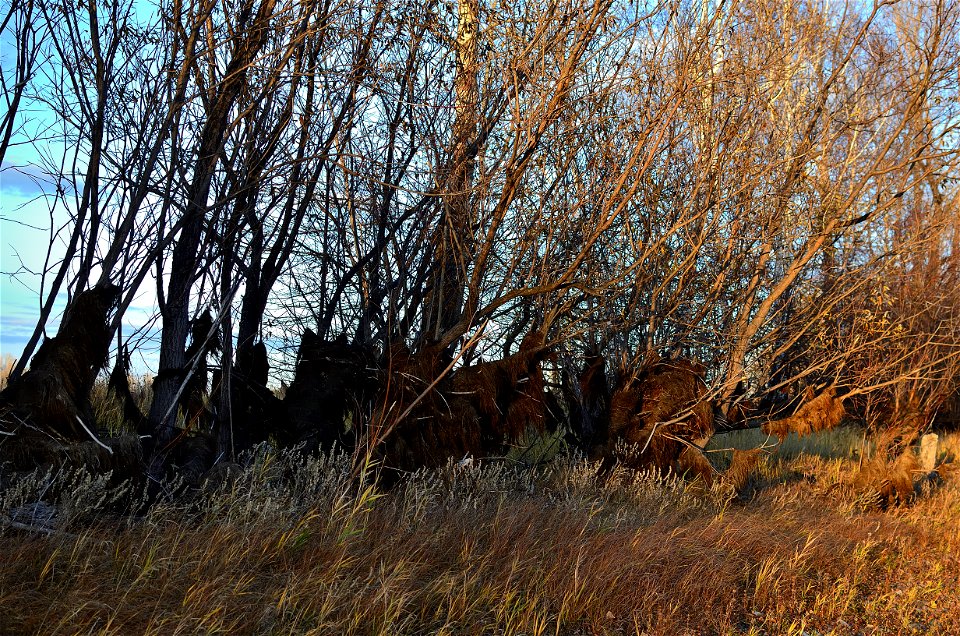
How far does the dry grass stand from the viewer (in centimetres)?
319

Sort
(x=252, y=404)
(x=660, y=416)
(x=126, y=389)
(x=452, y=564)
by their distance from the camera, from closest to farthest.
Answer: (x=452, y=564) < (x=126, y=389) < (x=252, y=404) < (x=660, y=416)

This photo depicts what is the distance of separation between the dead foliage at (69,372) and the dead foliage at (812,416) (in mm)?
5738

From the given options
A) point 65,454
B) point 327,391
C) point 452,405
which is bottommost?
point 65,454

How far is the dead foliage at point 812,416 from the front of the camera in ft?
24.7

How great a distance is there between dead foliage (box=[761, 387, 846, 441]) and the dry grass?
1246mm

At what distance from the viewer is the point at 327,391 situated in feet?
19.0

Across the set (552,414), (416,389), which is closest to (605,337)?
(552,414)

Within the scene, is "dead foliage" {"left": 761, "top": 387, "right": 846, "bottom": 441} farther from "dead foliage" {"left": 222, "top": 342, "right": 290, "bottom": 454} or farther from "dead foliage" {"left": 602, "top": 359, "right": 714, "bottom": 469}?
"dead foliage" {"left": 222, "top": 342, "right": 290, "bottom": 454}

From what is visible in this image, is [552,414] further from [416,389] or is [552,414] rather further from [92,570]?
[92,570]

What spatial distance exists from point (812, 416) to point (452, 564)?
4763 mm

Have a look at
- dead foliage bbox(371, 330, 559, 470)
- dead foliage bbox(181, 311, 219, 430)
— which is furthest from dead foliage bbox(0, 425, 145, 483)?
dead foliage bbox(371, 330, 559, 470)

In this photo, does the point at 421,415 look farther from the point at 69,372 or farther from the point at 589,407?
the point at 589,407

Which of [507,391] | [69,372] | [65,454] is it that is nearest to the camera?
[65,454]

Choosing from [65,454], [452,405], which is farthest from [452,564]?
[65,454]
